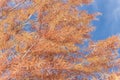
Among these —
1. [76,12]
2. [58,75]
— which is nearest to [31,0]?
[76,12]

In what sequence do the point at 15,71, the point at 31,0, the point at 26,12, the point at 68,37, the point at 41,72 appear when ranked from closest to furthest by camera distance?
the point at 15,71 < the point at 41,72 < the point at 68,37 < the point at 26,12 < the point at 31,0

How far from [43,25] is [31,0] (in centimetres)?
108

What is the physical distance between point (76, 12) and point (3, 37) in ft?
7.28

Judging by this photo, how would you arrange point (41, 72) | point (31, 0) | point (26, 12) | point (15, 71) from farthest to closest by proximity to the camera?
1. point (31, 0)
2. point (26, 12)
3. point (41, 72)
4. point (15, 71)

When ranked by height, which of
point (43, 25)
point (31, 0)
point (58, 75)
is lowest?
point (58, 75)

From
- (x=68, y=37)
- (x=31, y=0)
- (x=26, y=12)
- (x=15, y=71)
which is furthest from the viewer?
(x=31, y=0)

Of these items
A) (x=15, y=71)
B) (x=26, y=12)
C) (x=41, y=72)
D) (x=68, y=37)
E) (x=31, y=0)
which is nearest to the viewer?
(x=15, y=71)

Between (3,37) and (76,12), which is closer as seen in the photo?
(3,37)

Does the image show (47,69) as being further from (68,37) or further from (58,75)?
(68,37)

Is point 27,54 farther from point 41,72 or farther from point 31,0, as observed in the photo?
point 31,0

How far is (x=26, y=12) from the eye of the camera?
774 centimetres

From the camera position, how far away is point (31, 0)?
8.24 m

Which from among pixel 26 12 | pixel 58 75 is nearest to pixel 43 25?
pixel 26 12

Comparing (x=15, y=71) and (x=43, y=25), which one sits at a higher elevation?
(x=43, y=25)
